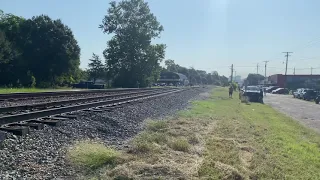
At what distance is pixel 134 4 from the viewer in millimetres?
81625

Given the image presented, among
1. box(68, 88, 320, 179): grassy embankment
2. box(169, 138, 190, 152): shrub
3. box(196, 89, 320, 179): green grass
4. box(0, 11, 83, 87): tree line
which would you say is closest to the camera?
box(68, 88, 320, 179): grassy embankment

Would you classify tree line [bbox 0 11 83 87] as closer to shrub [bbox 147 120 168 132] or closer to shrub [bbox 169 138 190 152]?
shrub [bbox 147 120 168 132]

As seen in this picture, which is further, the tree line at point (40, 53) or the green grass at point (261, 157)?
the tree line at point (40, 53)

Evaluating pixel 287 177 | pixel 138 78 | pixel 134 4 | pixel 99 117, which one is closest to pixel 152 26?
pixel 134 4

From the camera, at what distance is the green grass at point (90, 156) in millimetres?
6664

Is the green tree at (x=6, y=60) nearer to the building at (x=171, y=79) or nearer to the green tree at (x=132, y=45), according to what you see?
the green tree at (x=132, y=45)

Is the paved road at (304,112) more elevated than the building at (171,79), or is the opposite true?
the building at (171,79)

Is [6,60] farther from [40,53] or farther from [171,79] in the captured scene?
[171,79]

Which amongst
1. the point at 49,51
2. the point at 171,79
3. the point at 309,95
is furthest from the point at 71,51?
the point at 171,79

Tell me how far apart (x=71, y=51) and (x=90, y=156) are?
5482 centimetres

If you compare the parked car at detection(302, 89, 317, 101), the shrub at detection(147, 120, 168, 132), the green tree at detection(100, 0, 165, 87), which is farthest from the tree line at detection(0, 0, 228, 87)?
the shrub at detection(147, 120, 168, 132)

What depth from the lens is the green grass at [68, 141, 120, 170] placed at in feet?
21.9

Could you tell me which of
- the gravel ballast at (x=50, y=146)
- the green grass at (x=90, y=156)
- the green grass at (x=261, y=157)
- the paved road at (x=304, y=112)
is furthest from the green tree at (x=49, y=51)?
the green grass at (x=90, y=156)

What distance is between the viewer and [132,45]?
76938mm
